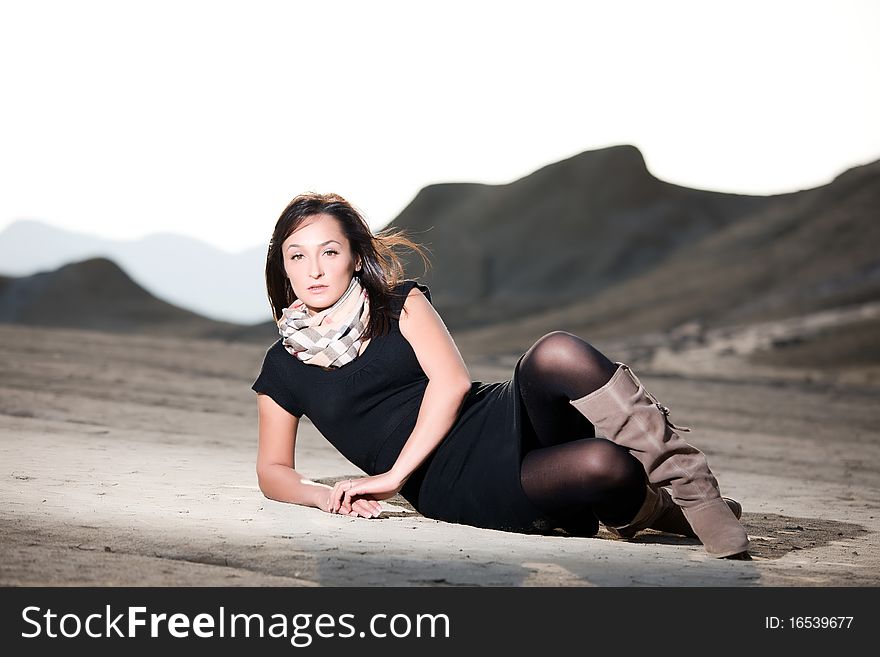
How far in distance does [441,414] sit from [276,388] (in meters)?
0.56

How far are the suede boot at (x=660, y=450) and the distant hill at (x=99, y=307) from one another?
2433cm

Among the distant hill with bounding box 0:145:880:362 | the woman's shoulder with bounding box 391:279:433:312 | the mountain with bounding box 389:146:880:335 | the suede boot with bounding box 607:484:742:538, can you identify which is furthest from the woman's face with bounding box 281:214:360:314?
the mountain with bounding box 389:146:880:335

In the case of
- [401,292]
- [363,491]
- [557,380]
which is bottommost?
[363,491]

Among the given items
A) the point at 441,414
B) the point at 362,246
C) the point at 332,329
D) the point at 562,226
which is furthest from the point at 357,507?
the point at 562,226

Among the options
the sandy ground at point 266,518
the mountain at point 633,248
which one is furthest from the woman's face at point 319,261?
the mountain at point 633,248

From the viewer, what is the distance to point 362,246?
3357mm

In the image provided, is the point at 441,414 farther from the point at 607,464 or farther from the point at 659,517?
the point at 659,517

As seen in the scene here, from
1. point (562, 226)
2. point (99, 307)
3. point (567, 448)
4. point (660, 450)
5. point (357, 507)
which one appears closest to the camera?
point (660, 450)

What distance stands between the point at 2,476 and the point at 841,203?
23.7 meters

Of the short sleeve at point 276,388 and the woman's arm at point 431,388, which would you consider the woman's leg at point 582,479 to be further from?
the short sleeve at point 276,388

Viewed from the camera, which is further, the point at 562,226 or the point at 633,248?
the point at 562,226

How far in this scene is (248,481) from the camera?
174 inches

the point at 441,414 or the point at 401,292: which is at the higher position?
the point at 401,292

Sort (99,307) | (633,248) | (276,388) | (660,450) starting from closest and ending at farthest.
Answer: (660,450)
(276,388)
(99,307)
(633,248)
